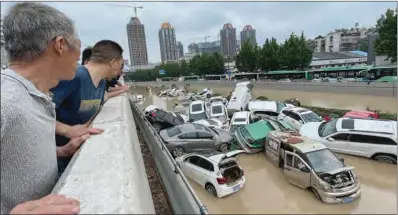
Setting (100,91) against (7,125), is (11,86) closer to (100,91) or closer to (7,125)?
(7,125)

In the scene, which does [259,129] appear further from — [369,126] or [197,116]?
[197,116]

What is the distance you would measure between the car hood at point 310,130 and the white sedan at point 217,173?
146 inches

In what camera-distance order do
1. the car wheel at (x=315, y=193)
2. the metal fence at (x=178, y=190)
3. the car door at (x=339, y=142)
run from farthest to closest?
the car door at (x=339, y=142) → the car wheel at (x=315, y=193) → the metal fence at (x=178, y=190)

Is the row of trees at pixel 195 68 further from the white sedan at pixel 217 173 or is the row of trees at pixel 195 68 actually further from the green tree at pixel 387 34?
the white sedan at pixel 217 173

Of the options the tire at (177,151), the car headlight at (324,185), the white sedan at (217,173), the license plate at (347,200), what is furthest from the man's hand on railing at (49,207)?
the tire at (177,151)

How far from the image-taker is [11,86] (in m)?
0.81

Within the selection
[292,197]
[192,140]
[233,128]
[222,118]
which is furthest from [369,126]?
[222,118]

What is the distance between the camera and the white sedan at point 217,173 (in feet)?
17.8

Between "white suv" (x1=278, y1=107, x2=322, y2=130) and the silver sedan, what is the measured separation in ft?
10.7

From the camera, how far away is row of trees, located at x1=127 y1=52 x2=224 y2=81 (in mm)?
49500

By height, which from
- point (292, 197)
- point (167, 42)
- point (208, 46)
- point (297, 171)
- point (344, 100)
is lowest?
point (292, 197)

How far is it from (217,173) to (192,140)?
260cm

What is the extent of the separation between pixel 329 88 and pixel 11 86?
2377 cm

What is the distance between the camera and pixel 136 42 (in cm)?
8094
